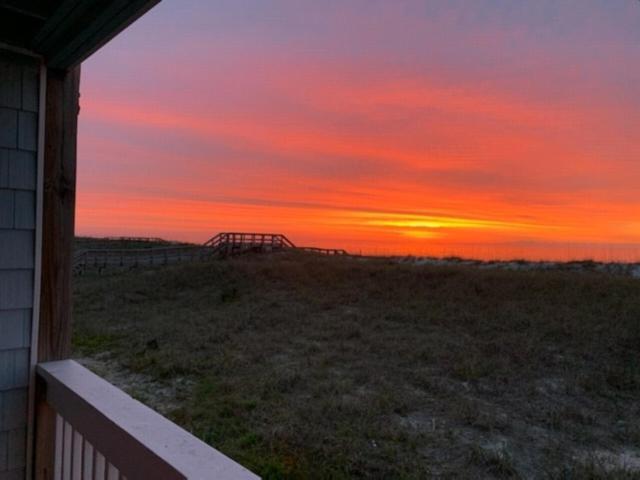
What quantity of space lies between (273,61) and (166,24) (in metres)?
2.71

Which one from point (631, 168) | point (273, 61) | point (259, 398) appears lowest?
point (259, 398)

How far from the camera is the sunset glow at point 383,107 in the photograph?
16.0 ft

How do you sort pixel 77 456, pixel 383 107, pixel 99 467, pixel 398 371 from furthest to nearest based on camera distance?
pixel 383 107
pixel 398 371
pixel 77 456
pixel 99 467

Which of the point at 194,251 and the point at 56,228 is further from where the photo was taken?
the point at 194,251

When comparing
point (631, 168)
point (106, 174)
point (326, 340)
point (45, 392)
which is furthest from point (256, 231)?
point (45, 392)

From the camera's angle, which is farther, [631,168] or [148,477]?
[631,168]

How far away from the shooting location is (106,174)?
886 centimetres

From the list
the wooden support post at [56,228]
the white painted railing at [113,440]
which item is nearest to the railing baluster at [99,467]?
the white painted railing at [113,440]

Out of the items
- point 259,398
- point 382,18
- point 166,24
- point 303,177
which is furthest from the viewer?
point 303,177

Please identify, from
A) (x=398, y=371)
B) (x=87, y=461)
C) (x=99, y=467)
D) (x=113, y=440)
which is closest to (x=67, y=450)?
(x=87, y=461)

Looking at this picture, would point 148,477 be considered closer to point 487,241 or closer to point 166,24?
point 166,24

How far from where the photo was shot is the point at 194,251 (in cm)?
1997

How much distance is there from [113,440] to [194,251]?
64.5 feet

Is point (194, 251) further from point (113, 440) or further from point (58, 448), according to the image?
point (113, 440)
